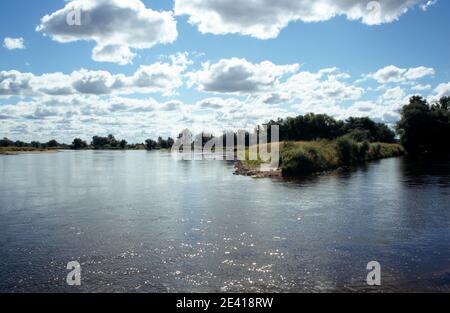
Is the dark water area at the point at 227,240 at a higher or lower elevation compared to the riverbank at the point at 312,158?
lower

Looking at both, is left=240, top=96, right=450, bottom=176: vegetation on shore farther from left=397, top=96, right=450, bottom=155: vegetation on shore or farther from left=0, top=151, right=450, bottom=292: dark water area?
→ left=0, top=151, right=450, bottom=292: dark water area

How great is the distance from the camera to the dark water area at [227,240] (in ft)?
45.6

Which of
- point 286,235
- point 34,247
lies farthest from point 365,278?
point 34,247

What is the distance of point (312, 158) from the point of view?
5453 cm

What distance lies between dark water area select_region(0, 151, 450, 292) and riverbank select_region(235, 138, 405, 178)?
55.3 feet

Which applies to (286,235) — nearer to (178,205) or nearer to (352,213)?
(352,213)

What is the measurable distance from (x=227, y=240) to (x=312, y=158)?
123 feet

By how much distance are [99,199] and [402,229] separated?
74.5ft

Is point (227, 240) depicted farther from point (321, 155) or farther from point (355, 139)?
point (355, 139)

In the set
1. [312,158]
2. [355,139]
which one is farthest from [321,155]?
[355,139]

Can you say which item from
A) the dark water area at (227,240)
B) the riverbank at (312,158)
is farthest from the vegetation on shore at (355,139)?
the dark water area at (227,240)

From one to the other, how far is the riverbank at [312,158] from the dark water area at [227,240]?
16.9 m

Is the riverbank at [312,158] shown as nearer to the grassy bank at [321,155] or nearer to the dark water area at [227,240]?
the grassy bank at [321,155]

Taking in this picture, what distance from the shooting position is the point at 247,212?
84.8 ft
